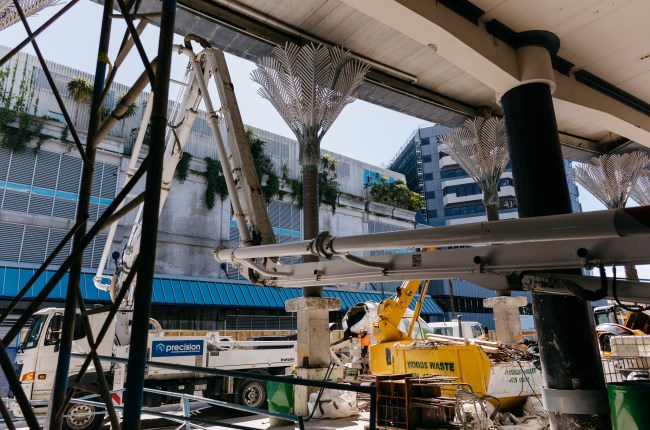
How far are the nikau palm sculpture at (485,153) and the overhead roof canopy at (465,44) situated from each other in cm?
211

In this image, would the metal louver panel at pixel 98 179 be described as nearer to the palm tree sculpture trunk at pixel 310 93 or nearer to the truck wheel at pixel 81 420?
the palm tree sculpture trunk at pixel 310 93

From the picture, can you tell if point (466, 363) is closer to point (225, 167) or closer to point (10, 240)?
point (225, 167)

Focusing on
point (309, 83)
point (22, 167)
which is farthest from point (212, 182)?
point (309, 83)

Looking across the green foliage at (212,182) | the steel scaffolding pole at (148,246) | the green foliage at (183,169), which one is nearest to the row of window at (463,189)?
the green foliage at (212,182)

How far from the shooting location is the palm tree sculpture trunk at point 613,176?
15.6 m

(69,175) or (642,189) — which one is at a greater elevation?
(69,175)

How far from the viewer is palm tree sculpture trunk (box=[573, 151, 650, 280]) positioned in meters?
15.6

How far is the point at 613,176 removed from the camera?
1667 cm

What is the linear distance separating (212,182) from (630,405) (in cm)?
2530

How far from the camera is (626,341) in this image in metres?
9.47

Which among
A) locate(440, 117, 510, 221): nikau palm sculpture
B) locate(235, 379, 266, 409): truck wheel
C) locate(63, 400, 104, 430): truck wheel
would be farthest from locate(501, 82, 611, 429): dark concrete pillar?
locate(63, 400, 104, 430): truck wheel


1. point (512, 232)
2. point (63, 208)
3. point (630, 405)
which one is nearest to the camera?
point (512, 232)

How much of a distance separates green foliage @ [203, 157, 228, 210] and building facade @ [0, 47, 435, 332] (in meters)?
0.27

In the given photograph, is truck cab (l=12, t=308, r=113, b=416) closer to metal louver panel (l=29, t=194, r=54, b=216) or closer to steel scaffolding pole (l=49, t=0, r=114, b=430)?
steel scaffolding pole (l=49, t=0, r=114, b=430)
